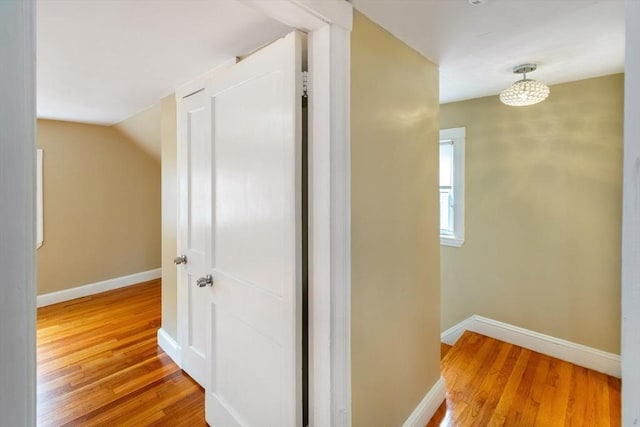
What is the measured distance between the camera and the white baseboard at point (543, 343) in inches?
84.0

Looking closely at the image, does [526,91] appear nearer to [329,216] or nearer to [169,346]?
[329,216]

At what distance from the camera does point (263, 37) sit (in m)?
1.46

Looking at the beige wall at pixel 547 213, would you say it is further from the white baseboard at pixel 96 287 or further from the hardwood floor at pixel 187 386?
the white baseboard at pixel 96 287

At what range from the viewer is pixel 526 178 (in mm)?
2396

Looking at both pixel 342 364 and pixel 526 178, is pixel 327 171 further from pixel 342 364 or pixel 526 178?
pixel 526 178

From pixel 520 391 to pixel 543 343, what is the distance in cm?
67

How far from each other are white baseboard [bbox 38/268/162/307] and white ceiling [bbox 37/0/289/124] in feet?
7.89

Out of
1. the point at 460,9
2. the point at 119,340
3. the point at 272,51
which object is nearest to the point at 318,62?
the point at 272,51

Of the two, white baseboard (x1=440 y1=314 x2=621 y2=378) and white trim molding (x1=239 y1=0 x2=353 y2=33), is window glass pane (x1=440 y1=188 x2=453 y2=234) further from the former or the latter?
white trim molding (x1=239 y1=0 x2=353 y2=33)

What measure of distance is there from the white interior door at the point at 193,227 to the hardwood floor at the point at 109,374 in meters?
0.22

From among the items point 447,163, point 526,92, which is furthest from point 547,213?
point 526,92

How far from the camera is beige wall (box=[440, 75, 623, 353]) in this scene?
209 cm

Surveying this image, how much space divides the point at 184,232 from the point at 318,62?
1.47 meters

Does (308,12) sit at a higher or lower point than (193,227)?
higher
